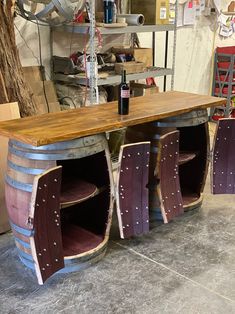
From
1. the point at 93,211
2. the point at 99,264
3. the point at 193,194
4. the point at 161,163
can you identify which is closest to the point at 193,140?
the point at 193,194

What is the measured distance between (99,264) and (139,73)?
7.08ft

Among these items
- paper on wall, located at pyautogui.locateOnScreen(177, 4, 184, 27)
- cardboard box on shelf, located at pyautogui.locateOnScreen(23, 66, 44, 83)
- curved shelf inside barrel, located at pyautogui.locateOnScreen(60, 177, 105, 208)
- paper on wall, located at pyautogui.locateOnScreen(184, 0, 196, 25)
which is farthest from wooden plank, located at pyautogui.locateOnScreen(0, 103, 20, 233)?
paper on wall, located at pyautogui.locateOnScreen(184, 0, 196, 25)

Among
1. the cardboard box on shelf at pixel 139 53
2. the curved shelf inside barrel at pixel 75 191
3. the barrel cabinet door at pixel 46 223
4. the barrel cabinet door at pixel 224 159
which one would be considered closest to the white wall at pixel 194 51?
the cardboard box on shelf at pixel 139 53

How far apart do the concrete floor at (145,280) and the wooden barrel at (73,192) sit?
113 millimetres

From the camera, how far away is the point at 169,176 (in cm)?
278

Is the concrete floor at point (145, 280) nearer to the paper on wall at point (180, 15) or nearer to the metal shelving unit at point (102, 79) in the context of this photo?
the metal shelving unit at point (102, 79)

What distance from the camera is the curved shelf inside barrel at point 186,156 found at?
9.69 ft

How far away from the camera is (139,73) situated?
401 cm

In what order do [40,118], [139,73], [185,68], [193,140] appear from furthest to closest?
[185,68] → [139,73] → [193,140] → [40,118]

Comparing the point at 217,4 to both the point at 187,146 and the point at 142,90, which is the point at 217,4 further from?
the point at 187,146

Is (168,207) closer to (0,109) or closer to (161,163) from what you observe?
(161,163)

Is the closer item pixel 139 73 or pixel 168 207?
pixel 168 207

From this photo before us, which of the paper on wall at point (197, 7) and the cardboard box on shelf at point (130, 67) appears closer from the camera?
the cardboard box on shelf at point (130, 67)

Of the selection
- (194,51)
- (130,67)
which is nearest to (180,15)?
(194,51)
